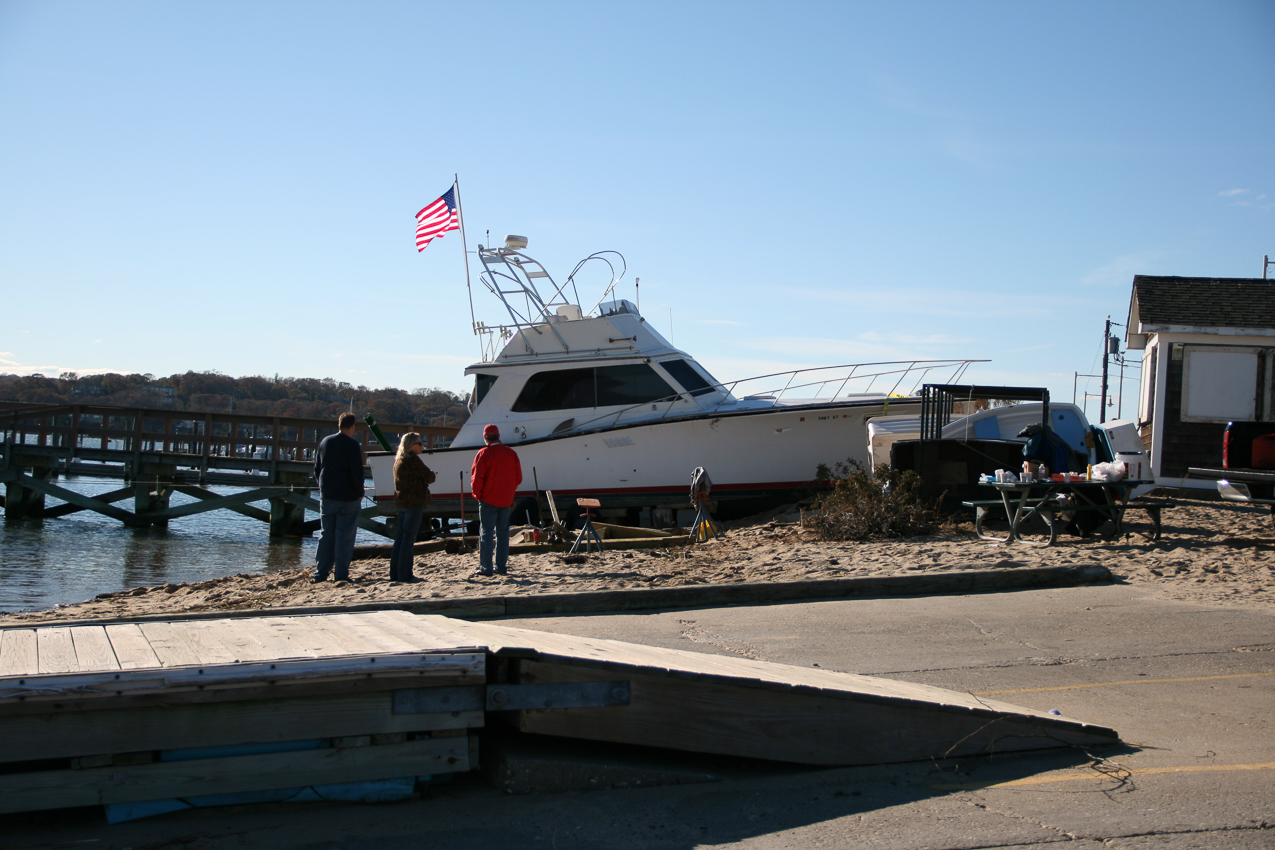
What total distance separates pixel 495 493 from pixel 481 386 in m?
9.41

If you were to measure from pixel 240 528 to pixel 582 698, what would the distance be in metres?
27.8

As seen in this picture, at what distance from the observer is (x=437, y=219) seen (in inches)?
733

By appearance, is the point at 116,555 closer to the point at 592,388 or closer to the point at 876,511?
the point at 592,388

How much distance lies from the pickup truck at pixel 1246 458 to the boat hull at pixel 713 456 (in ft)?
19.8

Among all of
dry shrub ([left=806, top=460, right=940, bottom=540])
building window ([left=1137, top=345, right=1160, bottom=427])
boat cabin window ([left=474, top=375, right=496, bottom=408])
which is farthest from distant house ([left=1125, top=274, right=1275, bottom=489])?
boat cabin window ([left=474, top=375, right=496, bottom=408])

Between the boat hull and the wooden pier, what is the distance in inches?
266

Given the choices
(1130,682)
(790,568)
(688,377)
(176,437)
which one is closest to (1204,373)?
(688,377)

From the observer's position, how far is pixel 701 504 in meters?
12.0

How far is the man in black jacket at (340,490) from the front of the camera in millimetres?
8883

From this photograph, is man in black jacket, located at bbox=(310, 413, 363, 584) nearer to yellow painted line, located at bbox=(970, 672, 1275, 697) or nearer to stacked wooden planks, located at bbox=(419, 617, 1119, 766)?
stacked wooden planks, located at bbox=(419, 617, 1119, 766)

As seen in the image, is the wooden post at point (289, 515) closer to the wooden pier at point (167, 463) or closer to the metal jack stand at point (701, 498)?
the wooden pier at point (167, 463)

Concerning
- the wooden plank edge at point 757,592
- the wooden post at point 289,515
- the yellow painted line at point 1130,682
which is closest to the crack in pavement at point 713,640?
the wooden plank edge at point 757,592

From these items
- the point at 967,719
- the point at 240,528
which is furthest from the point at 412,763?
the point at 240,528

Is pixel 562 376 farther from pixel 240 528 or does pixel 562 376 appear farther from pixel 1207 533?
pixel 240 528
